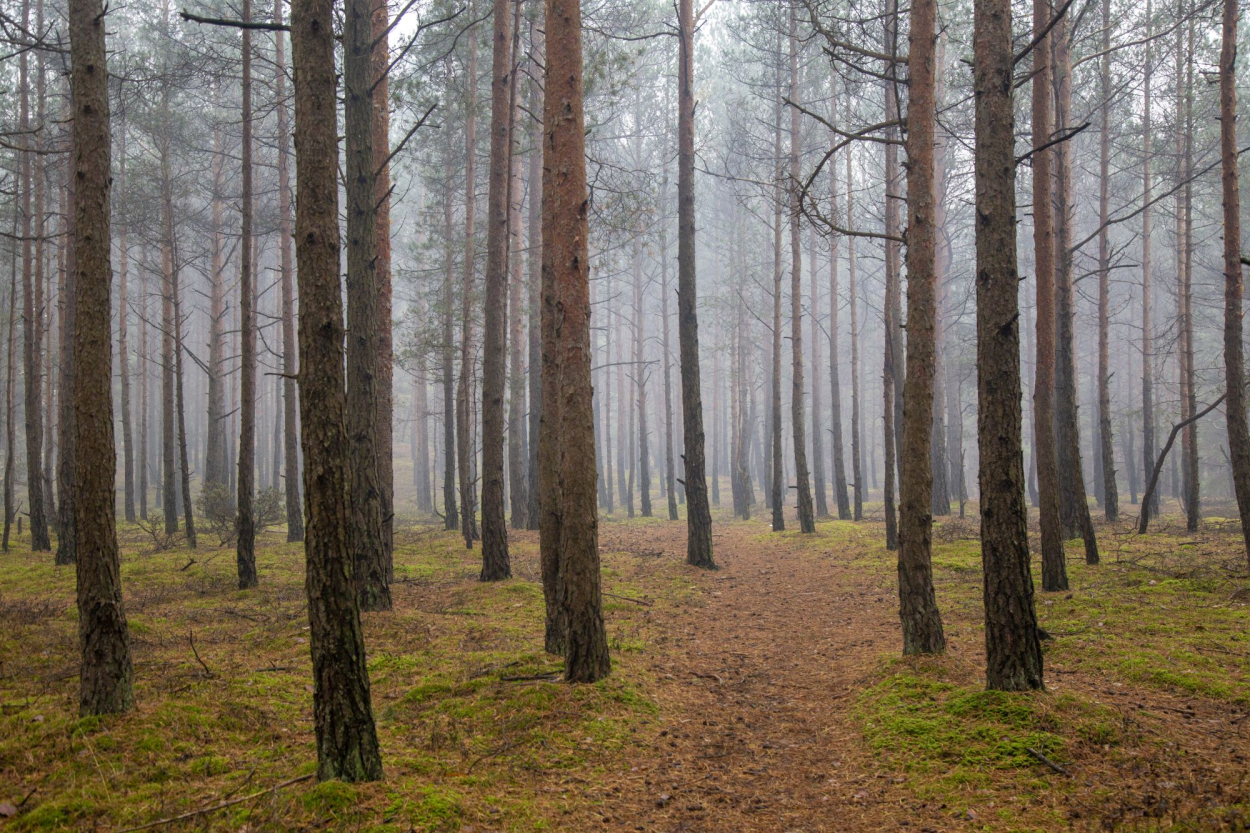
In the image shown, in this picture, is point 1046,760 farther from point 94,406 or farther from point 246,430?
point 246,430

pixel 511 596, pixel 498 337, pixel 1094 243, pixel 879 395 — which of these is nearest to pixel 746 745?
pixel 511 596

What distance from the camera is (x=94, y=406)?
16.4ft

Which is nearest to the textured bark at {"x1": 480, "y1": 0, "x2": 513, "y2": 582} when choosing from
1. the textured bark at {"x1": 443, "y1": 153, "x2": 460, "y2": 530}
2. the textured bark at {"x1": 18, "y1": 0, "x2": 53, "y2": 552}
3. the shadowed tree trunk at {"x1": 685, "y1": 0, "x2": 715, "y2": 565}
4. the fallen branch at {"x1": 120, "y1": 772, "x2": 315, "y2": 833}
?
the shadowed tree trunk at {"x1": 685, "y1": 0, "x2": 715, "y2": 565}

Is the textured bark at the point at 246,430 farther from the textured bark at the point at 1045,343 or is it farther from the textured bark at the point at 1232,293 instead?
the textured bark at the point at 1232,293

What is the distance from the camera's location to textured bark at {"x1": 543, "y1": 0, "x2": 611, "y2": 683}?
6.01 meters

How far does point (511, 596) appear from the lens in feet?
32.6

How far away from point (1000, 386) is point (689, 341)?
866 cm

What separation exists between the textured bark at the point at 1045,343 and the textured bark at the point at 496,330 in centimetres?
739

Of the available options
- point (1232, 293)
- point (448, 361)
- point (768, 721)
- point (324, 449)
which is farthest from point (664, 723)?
point (448, 361)

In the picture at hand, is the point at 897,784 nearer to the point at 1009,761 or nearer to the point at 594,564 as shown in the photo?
the point at 1009,761

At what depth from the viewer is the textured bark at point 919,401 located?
682 cm

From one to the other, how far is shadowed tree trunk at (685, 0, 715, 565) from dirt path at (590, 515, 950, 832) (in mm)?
2169

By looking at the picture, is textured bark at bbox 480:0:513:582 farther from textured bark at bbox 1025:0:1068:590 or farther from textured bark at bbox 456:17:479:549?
textured bark at bbox 1025:0:1068:590

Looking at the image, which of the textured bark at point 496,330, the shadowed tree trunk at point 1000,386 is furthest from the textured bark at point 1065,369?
the textured bark at point 496,330
